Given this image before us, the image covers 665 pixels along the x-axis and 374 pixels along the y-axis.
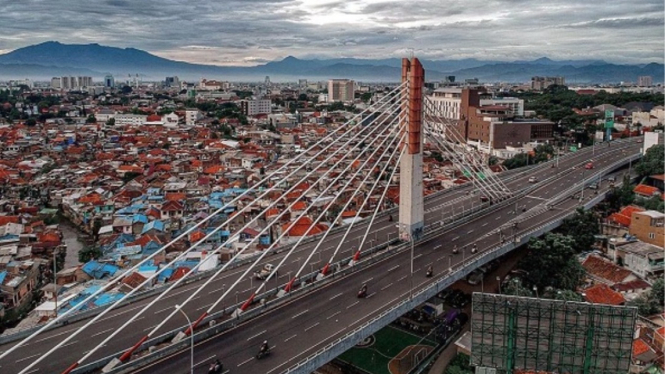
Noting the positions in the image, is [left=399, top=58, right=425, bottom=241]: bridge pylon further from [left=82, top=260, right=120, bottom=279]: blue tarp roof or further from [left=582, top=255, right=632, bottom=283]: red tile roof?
[left=82, top=260, right=120, bottom=279]: blue tarp roof

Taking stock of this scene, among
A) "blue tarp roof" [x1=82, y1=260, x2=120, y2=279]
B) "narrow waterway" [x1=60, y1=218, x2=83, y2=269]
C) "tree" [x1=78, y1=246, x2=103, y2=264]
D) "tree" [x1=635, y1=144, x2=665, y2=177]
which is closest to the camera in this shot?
"blue tarp roof" [x1=82, y1=260, x2=120, y2=279]

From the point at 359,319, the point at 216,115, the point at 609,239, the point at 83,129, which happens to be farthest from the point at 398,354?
the point at 216,115

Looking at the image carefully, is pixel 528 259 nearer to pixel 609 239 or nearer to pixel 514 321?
pixel 609 239

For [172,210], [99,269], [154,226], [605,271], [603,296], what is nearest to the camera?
[603,296]

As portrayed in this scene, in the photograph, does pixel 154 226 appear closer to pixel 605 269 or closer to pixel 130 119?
pixel 605 269

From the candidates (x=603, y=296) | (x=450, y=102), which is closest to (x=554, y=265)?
(x=603, y=296)

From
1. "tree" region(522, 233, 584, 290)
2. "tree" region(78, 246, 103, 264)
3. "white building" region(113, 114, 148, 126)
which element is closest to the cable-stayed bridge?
"tree" region(522, 233, 584, 290)
